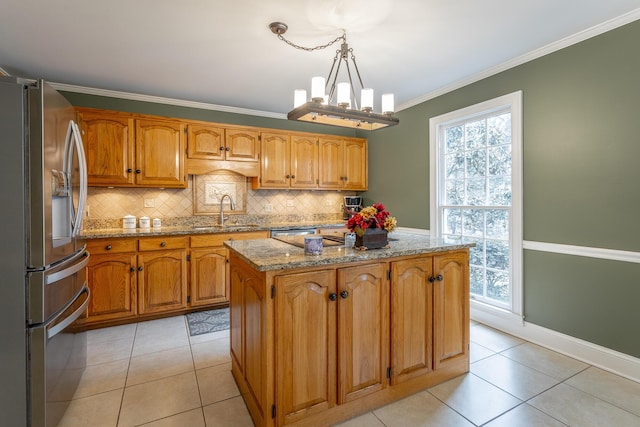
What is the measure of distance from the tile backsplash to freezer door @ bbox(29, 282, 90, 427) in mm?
1933

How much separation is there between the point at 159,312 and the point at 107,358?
0.83 m

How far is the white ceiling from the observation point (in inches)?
82.6

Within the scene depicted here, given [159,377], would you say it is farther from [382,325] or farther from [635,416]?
[635,416]

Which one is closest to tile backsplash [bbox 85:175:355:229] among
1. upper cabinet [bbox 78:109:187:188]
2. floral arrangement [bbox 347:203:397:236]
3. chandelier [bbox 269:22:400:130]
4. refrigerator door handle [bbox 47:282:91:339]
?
upper cabinet [bbox 78:109:187:188]

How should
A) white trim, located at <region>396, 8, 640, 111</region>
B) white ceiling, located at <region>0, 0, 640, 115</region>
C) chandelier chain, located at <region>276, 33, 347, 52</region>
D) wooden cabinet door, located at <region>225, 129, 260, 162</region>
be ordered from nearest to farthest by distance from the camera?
1. white ceiling, located at <region>0, 0, 640, 115</region>
2. white trim, located at <region>396, 8, 640, 111</region>
3. chandelier chain, located at <region>276, 33, 347, 52</region>
4. wooden cabinet door, located at <region>225, 129, 260, 162</region>

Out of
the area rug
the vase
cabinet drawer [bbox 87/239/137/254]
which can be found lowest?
the area rug

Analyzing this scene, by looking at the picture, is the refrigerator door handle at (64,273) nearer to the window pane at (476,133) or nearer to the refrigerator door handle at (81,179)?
the refrigerator door handle at (81,179)

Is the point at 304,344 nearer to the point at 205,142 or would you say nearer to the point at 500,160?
the point at 500,160

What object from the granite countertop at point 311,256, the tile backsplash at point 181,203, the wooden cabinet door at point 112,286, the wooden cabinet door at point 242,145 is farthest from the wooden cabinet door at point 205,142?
the granite countertop at point 311,256

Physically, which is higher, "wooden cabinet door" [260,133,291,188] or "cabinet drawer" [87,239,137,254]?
"wooden cabinet door" [260,133,291,188]

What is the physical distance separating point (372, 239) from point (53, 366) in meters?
1.91

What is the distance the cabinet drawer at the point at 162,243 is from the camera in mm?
3262

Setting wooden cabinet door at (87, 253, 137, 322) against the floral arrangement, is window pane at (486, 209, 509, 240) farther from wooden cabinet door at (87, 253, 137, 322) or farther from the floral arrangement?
wooden cabinet door at (87, 253, 137, 322)

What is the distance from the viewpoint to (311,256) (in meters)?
1.73
